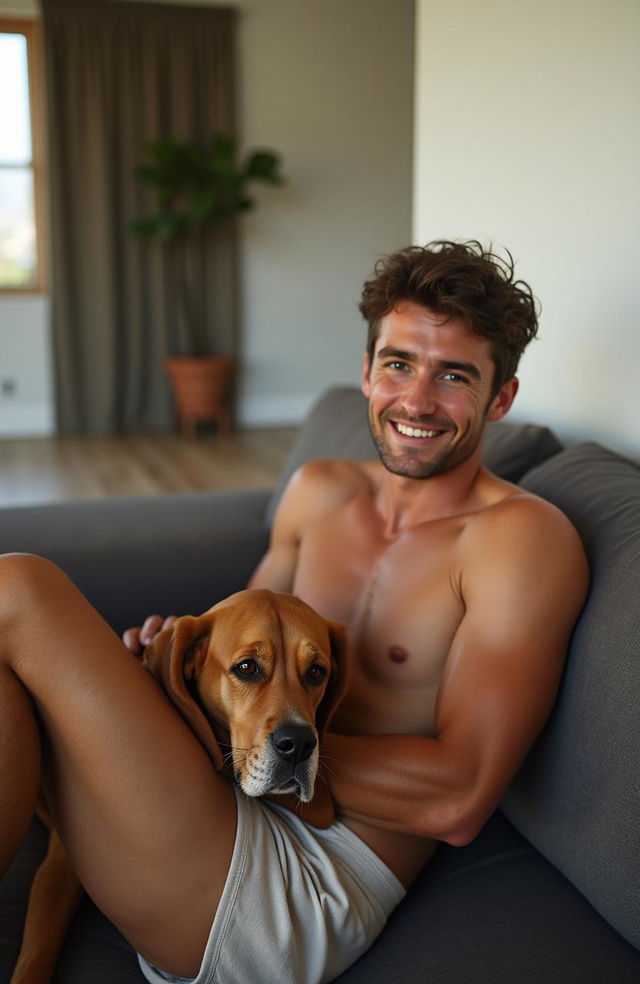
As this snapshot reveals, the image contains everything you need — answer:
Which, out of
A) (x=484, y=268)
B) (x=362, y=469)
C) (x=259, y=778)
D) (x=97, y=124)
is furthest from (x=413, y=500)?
(x=97, y=124)

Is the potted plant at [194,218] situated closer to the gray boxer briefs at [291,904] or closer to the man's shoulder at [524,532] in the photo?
the man's shoulder at [524,532]

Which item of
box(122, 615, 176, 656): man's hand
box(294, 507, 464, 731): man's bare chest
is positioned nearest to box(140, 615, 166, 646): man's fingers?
box(122, 615, 176, 656): man's hand

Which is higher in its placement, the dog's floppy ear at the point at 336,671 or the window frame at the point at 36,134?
the window frame at the point at 36,134

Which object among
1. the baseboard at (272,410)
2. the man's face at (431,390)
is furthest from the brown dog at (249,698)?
the baseboard at (272,410)

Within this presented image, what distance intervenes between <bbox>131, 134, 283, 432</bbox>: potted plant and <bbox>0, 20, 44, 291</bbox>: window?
81cm

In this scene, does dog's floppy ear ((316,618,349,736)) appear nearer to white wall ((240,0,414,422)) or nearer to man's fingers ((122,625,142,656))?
man's fingers ((122,625,142,656))

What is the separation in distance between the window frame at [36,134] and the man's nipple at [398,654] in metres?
5.95

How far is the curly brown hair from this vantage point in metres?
1.58

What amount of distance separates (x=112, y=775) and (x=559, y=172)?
1.64m

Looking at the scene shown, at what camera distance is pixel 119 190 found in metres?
6.76

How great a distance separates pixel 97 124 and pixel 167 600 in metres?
5.24

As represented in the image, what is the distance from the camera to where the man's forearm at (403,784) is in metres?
1.35

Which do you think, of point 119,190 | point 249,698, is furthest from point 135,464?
point 249,698

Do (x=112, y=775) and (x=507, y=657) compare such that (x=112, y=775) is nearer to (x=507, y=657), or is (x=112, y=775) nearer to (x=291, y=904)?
(x=291, y=904)
